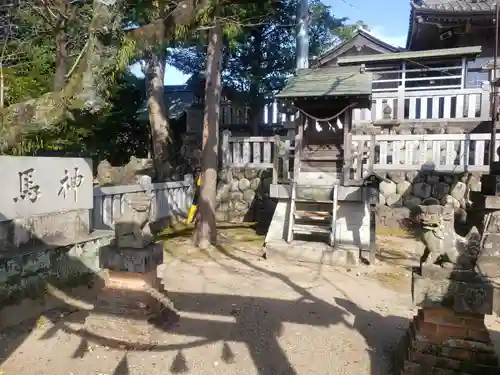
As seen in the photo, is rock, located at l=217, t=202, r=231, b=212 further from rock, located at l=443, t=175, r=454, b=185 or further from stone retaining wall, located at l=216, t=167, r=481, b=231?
rock, located at l=443, t=175, r=454, b=185

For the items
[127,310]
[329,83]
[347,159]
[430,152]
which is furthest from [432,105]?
[127,310]

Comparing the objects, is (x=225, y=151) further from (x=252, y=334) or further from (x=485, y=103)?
(x=252, y=334)

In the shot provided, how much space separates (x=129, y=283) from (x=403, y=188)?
30.4 feet

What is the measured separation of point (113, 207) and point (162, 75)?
8406 mm

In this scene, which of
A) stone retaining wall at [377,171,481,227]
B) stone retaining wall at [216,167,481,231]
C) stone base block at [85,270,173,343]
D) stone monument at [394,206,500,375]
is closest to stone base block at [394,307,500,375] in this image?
stone monument at [394,206,500,375]

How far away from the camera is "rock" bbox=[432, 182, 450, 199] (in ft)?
35.7

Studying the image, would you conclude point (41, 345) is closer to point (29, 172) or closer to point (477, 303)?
point (29, 172)

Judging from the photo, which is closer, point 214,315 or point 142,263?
point 142,263

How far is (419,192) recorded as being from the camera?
1120cm

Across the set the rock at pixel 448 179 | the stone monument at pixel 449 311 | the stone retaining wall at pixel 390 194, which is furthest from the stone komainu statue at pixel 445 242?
the rock at pixel 448 179

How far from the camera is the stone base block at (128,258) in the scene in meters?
4.27

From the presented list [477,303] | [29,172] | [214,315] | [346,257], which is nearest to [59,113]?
[29,172]

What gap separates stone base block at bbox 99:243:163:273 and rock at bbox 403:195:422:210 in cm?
892

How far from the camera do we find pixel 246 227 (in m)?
11.7
